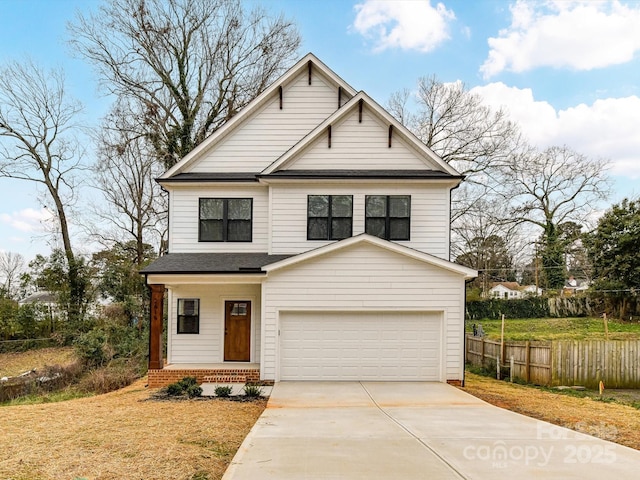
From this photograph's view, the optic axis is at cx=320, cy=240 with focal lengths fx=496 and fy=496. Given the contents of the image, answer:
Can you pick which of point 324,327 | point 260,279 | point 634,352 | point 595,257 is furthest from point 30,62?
point 595,257

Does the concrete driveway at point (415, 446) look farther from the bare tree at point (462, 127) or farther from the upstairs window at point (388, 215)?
the bare tree at point (462, 127)

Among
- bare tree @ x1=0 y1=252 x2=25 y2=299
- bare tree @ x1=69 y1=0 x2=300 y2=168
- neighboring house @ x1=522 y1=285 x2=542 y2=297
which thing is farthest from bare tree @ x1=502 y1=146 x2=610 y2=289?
bare tree @ x1=0 y1=252 x2=25 y2=299

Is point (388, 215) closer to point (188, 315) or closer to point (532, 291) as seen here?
point (188, 315)

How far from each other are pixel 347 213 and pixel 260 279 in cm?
364

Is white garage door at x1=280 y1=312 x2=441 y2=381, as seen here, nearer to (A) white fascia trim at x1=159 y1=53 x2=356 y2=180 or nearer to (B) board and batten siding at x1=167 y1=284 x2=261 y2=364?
(B) board and batten siding at x1=167 y1=284 x2=261 y2=364

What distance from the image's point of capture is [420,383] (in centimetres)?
1366

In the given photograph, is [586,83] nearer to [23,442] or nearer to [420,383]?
[420,383]

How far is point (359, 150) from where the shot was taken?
628 inches

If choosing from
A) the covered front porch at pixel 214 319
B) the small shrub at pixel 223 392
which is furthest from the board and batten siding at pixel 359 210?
the small shrub at pixel 223 392

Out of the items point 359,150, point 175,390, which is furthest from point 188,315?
point 359,150

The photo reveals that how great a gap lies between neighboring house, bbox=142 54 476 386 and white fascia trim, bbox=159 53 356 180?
0.17ft

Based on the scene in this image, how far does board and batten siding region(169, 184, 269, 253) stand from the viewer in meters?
16.0

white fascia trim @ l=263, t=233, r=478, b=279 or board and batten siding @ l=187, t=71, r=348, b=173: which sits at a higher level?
board and batten siding @ l=187, t=71, r=348, b=173

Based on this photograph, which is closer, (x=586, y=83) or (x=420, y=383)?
(x=420, y=383)
